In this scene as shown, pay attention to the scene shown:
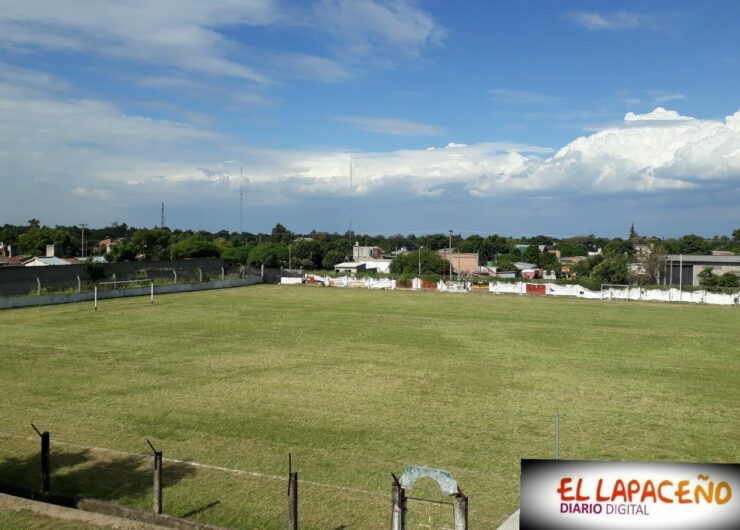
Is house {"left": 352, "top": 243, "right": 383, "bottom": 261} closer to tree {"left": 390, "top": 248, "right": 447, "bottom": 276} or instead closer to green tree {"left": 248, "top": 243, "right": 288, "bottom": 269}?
green tree {"left": 248, "top": 243, "right": 288, "bottom": 269}

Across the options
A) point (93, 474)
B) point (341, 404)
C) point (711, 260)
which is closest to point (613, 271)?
point (711, 260)

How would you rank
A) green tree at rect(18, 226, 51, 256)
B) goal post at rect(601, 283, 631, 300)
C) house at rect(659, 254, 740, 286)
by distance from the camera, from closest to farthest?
goal post at rect(601, 283, 631, 300)
house at rect(659, 254, 740, 286)
green tree at rect(18, 226, 51, 256)

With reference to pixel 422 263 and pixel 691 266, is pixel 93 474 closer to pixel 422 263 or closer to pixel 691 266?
pixel 422 263

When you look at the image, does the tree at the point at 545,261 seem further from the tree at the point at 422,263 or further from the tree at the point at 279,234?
the tree at the point at 279,234

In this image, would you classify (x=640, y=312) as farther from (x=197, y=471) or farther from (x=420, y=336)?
(x=197, y=471)

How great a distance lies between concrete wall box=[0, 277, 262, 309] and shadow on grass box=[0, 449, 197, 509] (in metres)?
29.9

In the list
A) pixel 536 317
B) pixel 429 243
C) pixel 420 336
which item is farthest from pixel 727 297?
pixel 429 243

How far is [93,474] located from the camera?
405 inches

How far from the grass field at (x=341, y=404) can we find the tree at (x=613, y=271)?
35.0m

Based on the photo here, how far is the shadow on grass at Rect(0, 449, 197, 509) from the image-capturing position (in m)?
9.51

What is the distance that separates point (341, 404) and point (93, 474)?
6.42 meters

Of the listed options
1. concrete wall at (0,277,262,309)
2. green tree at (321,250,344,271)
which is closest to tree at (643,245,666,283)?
concrete wall at (0,277,262,309)

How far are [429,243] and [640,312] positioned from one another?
130877mm

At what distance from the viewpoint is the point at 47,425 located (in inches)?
516
